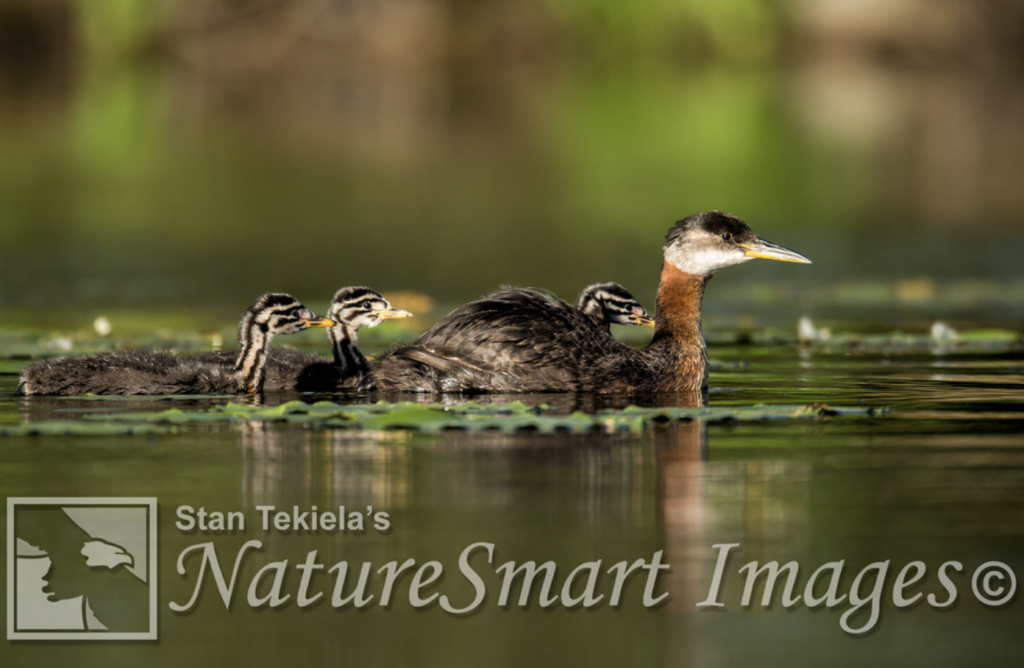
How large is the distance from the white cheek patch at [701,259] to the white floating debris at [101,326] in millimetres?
Answer: 4696

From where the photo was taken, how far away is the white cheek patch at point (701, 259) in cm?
1171

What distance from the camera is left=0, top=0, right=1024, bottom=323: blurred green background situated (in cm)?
1892

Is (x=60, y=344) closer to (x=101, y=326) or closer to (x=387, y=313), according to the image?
(x=101, y=326)

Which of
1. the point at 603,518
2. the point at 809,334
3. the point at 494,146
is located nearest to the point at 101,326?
the point at 809,334

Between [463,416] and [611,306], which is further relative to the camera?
[611,306]

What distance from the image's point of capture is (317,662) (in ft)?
19.4

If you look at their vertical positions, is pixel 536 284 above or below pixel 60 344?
above

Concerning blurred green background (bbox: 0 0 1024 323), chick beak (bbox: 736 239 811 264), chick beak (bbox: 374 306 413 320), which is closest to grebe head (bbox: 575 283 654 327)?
chick beak (bbox: 736 239 811 264)

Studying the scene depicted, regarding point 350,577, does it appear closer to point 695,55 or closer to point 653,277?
point 653,277

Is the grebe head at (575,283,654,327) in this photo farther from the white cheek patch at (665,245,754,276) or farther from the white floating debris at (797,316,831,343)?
the white floating debris at (797,316,831,343)

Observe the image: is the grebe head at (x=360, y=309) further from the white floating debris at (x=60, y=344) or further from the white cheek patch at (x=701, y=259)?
the white floating debris at (x=60, y=344)

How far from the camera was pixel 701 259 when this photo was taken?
11.7 metres

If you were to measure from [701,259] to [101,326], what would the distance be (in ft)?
16.4

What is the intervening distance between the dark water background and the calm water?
0.02 meters
